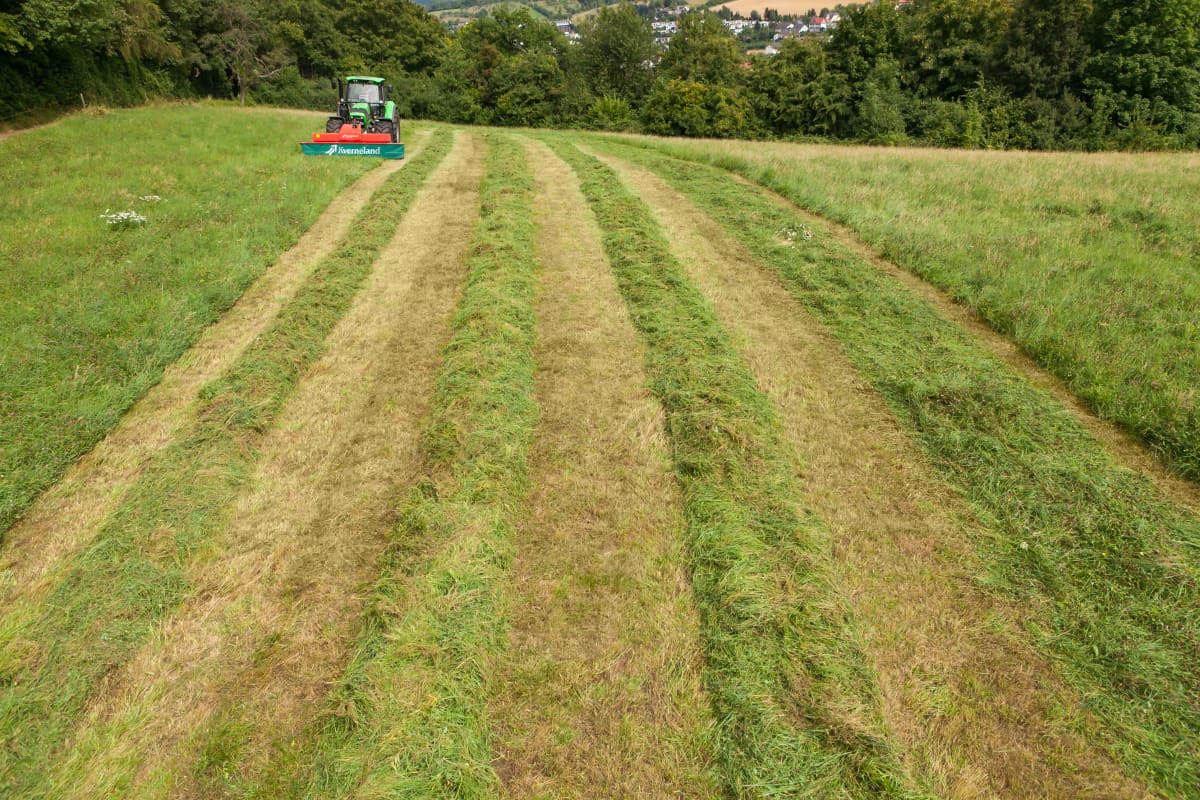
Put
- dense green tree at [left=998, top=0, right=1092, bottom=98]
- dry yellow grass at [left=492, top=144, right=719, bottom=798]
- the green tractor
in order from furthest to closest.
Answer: dense green tree at [left=998, top=0, right=1092, bottom=98] → the green tractor → dry yellow grass at [left=492, top=144, right=719, bottom=798]

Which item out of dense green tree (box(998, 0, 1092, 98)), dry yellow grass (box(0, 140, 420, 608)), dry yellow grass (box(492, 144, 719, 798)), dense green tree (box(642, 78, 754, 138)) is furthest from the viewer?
dense green tree (box(642, 78, 754, 138))

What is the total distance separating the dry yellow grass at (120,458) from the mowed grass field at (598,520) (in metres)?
0.04

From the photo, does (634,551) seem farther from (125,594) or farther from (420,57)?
(420,57)

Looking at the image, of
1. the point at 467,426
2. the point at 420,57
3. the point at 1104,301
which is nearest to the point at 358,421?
the point at 467,426

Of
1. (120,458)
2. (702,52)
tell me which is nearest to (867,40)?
(702,52)

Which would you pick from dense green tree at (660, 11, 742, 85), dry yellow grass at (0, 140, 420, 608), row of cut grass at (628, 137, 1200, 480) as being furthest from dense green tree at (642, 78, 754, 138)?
dry yellow grass at (0, 140, 420, 608)

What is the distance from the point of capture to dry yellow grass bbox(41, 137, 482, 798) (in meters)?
3.31

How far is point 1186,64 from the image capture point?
28094 mm

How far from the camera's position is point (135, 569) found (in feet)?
13.9

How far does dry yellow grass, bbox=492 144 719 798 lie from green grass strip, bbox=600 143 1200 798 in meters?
2.52

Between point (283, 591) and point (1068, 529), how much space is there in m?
6.27

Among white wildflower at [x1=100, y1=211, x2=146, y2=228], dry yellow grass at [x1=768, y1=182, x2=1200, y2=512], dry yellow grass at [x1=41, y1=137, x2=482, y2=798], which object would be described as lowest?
dry yellow grass at [x1=41, y1=137, x2=482, y2=798]

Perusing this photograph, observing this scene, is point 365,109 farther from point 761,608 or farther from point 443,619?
point 761,608

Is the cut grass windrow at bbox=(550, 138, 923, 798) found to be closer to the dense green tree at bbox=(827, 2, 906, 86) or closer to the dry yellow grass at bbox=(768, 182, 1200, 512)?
the dry yellow grass at bbox=(768, 182, 1200, 512)
